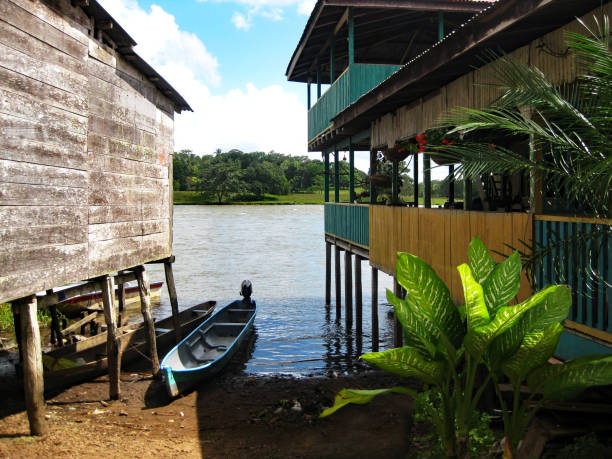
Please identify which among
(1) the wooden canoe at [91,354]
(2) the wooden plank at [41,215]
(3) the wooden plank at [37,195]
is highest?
(3) the wooden plank at [37,195]

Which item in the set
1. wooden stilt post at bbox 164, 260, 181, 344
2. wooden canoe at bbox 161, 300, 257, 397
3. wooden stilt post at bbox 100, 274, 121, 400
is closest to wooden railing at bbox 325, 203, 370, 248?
wooden canoe at bbox 161, 300, 257, 397

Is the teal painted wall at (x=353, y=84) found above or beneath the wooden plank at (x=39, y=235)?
above

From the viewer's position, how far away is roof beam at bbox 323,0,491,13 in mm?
13422

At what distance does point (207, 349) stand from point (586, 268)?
375 inches

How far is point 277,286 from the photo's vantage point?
92.2ft

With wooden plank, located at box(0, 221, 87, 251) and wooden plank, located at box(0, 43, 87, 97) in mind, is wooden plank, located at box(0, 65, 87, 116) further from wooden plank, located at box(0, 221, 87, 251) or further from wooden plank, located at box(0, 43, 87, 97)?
wooden plank, located at box(0, 221, 87, 251)

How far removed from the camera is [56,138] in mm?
7613

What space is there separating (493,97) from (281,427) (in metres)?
5.41

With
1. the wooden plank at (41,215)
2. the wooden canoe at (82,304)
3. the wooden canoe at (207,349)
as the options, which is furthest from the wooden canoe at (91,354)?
the wooden plank at (41,215)

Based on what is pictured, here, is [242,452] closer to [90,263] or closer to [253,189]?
[90,263]

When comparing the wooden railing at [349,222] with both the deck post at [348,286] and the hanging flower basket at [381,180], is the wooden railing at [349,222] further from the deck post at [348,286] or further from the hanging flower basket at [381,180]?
the hanging flower basket at [381,180]

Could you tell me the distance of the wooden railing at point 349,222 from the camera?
1324 cm

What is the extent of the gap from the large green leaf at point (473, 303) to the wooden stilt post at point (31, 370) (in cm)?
569

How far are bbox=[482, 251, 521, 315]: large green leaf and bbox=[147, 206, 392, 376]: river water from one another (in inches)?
323
